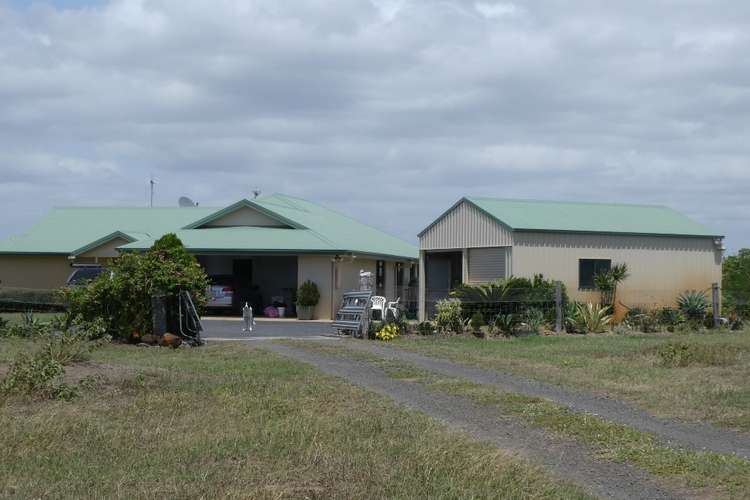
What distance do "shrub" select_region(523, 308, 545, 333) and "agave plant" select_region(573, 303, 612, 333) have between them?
1307mm

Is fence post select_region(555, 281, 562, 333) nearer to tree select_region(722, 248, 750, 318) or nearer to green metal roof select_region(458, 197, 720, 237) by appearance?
green metal roof select_region(458, 197, 720, 237)

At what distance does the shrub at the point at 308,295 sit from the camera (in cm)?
3450

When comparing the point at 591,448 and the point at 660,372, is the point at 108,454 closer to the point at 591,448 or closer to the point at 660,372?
the point at 591,448

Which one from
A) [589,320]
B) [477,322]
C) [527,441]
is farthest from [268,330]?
[527,441]

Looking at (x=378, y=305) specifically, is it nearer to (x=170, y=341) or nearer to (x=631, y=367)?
(x=170, y=341)

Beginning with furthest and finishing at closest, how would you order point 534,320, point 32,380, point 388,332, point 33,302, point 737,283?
point 737,283 → point 33,302 → point 534,320 → point 388,332 → point 32,380

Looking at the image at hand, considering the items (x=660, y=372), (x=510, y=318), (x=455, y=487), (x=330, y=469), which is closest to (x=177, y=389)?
(x=330, y=469)

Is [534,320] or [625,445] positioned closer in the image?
[625,445]

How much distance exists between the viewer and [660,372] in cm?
1659

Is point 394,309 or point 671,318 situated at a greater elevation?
point 394,309

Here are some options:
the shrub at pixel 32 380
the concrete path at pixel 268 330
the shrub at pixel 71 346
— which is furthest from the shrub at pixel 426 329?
the shrub at pixel 32 380

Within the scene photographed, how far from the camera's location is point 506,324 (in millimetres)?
25031

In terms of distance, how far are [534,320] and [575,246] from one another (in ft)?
16.6

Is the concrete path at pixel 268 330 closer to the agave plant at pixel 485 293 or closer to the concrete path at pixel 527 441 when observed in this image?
the agave plant at pixel 485 293
